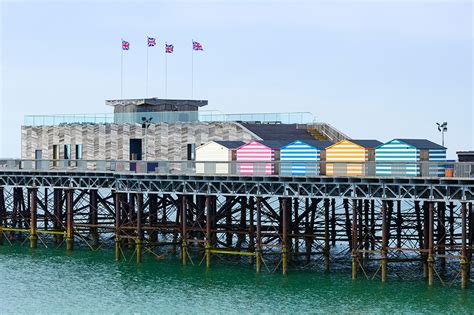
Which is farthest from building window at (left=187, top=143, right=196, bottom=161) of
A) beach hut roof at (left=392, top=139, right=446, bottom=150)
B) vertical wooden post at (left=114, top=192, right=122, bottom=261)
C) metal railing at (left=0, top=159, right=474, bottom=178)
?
beach hut roof at (left=392, top=139, right=446, bottom=150)

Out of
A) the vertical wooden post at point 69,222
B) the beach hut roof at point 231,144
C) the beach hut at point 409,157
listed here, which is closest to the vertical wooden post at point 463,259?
the beach hut at point 409,157

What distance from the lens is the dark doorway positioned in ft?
290

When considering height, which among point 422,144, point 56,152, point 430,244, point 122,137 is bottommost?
point 430,244

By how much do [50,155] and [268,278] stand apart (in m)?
31.4

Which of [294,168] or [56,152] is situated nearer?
[294,168]

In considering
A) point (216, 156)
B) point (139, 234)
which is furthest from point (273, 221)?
point (139, 234)

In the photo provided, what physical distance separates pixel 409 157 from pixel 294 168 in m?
6.63

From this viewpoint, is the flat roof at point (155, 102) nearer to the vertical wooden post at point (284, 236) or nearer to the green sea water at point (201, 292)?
the green sea water at point (201, 292)

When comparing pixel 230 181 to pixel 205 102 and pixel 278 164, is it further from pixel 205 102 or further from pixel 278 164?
pixel 205 102

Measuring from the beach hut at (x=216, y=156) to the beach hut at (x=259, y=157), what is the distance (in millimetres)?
702

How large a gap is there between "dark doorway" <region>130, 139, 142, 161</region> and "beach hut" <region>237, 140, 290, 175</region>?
1618 centimetres

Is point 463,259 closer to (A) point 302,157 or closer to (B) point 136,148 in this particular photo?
(A) point 302,157

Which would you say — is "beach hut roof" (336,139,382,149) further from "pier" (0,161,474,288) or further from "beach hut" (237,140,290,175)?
"beach hut" (237,140,290,175)

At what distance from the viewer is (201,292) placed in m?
65.0
